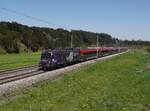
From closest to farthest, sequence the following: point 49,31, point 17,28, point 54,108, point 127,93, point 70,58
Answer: point 54,108 → point 127,93 → point 70,58 → point 17,28 → point 49,31

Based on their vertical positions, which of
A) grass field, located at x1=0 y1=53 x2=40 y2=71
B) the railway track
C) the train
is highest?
the train

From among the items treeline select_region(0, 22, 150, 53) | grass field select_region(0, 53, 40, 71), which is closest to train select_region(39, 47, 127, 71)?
grass field select_region(0, 53, 40, 71)

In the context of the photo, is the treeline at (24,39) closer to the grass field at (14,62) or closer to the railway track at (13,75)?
the grass field at (14,62)

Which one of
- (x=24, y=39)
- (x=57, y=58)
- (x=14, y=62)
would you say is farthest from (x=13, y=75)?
(x=24, y=39)

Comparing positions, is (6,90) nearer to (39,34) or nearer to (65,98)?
(65,98)

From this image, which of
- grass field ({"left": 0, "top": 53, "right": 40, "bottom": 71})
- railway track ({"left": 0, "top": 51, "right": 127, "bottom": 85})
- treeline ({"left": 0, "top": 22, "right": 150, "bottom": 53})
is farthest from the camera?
treeline ({"left": 0, "top": 22, "right": 150, "bottom": 53})

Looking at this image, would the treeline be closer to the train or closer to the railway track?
the train

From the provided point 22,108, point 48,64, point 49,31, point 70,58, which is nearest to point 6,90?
point 22,108

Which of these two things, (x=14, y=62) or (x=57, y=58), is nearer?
(x=57, y=58)

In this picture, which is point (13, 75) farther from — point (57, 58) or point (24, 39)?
point (24, 39)

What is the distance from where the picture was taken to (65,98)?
1673cm

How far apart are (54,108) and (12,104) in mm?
2634

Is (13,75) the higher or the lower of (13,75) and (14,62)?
the higher


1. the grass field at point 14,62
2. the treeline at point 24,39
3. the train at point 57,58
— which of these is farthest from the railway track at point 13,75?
the treeline at point 24,39
